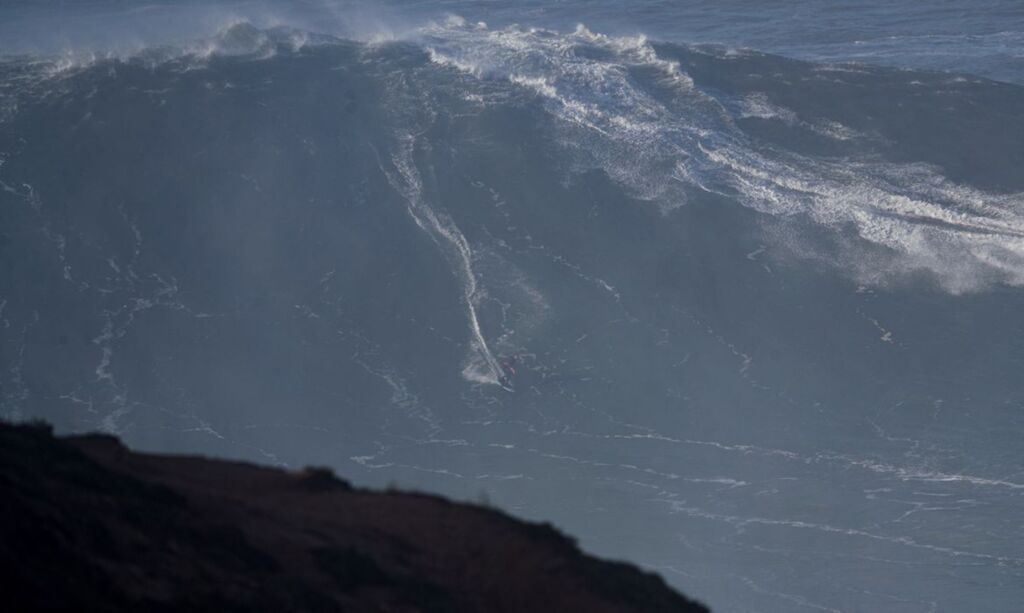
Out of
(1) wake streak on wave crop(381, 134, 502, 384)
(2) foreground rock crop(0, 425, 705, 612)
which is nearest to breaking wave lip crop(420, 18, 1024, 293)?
(1) wake streak on wave crop(381, 134, 502, 384)

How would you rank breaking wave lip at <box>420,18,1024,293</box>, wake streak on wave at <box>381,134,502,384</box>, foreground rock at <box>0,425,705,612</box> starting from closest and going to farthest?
→ foreground rock at <box>0,425,705,612</box>, wake streak on wave at <box>381,134,502,384</box>, breaking wave lip at <box>420,18,1024,293</box>

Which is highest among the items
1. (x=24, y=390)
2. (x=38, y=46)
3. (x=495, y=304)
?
(x=38, y=46)

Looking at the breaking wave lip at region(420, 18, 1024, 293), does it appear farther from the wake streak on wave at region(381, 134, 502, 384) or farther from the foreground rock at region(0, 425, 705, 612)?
the foreground rock at region(0, 425, 705, 612)

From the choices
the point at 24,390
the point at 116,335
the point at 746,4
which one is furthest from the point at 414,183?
the point at 746,4

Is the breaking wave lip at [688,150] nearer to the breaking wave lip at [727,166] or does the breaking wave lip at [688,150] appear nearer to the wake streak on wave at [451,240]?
the breaking wave lip at [727,166]

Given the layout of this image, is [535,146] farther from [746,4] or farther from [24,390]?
[746,4]

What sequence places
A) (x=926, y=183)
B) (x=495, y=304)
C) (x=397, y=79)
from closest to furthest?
(x=495, y=304) → (x=926, y=183) → (x=397, y=79)

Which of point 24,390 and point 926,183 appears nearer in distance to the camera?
point 24,390

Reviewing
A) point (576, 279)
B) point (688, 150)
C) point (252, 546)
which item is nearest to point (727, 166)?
point (688, 150)
